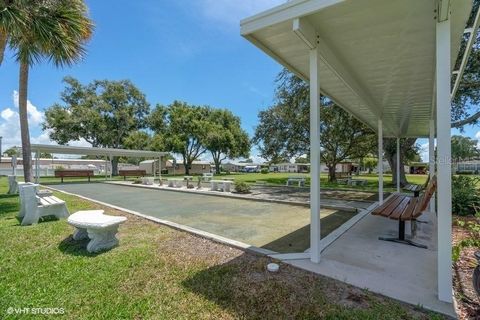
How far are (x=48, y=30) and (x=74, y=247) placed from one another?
6.01 meters

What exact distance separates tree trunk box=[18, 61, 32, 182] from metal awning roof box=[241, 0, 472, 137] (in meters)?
9.84

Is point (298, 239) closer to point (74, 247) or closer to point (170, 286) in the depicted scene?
point (170, 286)

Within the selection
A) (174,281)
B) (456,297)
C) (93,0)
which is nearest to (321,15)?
(456,297)

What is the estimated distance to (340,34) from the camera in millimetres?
3492

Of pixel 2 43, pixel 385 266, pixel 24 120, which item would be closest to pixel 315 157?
pixel 385 266

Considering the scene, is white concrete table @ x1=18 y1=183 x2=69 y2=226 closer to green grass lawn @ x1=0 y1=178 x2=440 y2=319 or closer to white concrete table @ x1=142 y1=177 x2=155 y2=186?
green grass lawn @ x1=0 y1=178 x2=440 y2=319

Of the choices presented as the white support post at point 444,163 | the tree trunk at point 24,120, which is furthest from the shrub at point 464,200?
the tree trunk at point 24,120

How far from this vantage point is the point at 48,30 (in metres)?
6.73

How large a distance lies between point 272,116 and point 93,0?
1430 centimetres

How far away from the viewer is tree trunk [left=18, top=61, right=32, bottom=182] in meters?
9.12

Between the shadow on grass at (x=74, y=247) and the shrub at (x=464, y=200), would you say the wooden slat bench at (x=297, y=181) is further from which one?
the shadow on grass at (x=74, y=247)

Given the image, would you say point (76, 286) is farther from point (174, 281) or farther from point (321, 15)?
point (321, 15)

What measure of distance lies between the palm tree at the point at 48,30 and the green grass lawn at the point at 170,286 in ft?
17.8

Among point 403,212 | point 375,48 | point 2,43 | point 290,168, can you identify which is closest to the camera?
point 375,48
